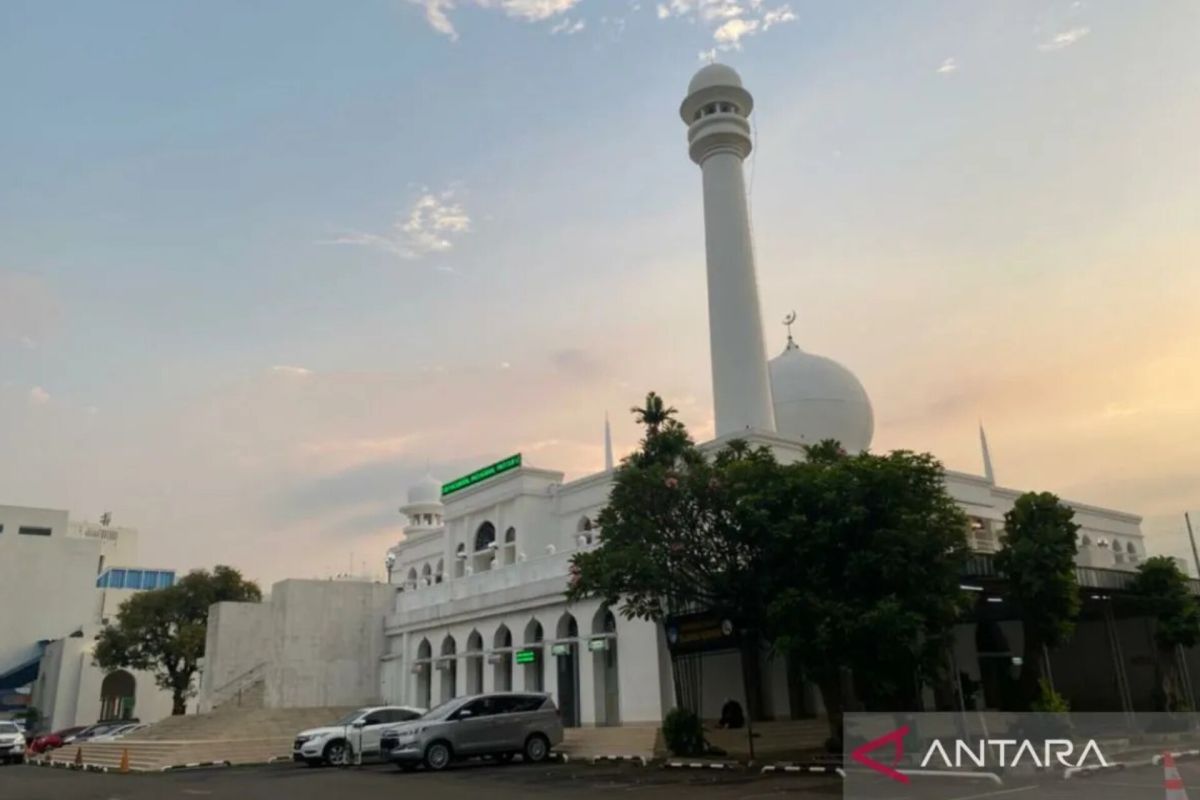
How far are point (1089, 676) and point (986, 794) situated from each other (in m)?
22.8

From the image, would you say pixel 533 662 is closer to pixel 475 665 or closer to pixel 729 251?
pixel 475 665

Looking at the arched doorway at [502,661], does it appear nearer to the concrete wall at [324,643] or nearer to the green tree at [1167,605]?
the concrete wall at [324,643]

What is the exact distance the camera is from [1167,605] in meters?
25.3

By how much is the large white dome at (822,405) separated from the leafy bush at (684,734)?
57.8 feet

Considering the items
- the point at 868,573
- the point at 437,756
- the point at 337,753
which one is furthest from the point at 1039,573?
the point at 337,753

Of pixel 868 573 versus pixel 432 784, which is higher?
pixel 868 573

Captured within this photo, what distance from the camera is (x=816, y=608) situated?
18.0m

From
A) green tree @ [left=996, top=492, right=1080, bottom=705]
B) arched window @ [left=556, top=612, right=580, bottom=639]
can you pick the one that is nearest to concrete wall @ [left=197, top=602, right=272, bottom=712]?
arched window @ [left=556, top=612, right=580, bottom=639]

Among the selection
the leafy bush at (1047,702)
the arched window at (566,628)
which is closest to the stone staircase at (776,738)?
the leafy bush at (1047,702)

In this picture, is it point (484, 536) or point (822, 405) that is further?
point (484, 536)

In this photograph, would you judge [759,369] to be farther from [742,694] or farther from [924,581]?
[924,581]

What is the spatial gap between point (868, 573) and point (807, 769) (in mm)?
4085

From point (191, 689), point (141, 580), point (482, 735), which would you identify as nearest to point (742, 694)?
point (482, 735)

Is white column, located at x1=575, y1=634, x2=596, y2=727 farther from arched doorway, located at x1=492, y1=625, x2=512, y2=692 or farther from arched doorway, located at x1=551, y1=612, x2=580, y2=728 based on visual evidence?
arched doorway, located at x1=492, y1=625, x2=512, y2=692
